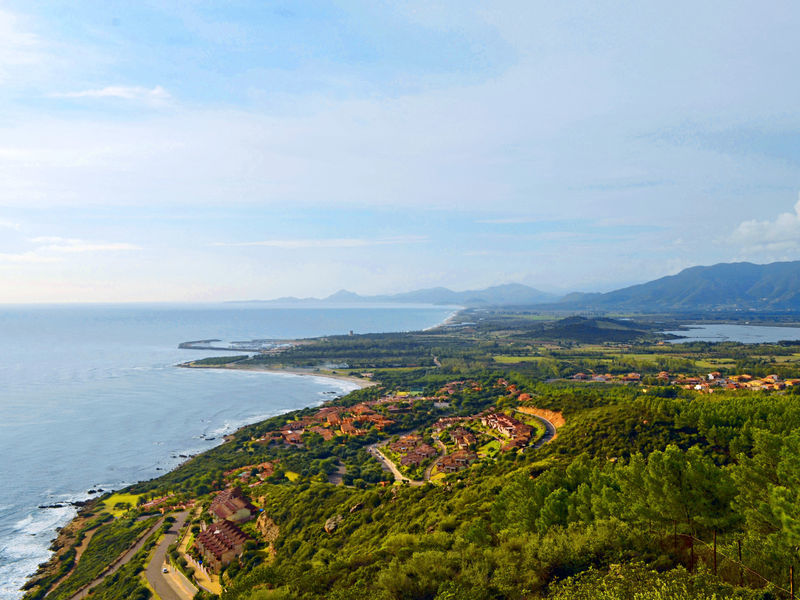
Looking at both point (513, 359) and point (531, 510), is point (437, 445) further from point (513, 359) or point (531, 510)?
point (513, 359)

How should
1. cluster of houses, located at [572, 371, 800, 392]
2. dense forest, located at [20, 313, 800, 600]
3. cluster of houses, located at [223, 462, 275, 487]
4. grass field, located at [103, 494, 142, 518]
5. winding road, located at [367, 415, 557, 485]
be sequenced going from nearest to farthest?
dense forest, located at [20, 313, 800, 600], winding road, located at [367, 415, 557, 485], grass field, located at [103, 494, 142, 518], cluster of houses, located at [223, 462, 275, 487], cluster of houses, located at [572, 371, 800, 392]

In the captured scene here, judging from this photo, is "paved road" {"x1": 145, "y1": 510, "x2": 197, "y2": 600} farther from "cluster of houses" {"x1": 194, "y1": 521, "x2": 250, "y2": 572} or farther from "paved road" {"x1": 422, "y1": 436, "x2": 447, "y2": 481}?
"paved road" {"x1": 422, "y1": 436, "x2": 447, "y2": 481}

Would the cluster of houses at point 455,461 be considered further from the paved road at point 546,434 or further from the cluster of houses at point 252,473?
the cluster of houses at point 252,473

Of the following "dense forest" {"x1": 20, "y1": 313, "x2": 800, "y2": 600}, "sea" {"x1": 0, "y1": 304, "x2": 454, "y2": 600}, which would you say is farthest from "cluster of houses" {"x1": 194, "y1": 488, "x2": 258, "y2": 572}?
"sea" {"x1": 0, "y1": 304, "x2": 454, "y2": 600}

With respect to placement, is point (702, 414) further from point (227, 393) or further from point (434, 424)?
point (227, 393)

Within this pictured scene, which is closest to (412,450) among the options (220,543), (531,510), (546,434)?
(546,434)

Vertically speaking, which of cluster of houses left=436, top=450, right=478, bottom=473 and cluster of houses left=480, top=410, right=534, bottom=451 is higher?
cluster of houses left=480, top=410, right=534, bottom=451
